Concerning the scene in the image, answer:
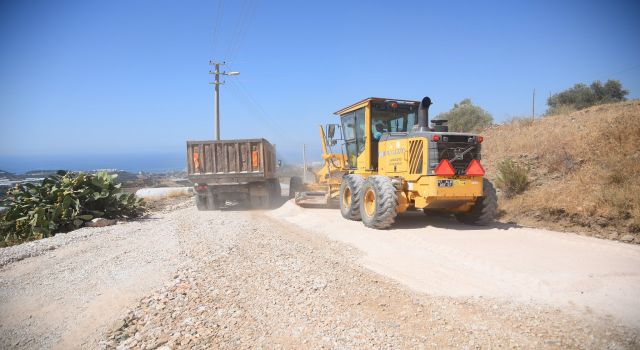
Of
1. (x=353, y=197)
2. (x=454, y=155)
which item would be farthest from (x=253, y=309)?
(x=353, y=197)

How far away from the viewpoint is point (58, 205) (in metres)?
8.38

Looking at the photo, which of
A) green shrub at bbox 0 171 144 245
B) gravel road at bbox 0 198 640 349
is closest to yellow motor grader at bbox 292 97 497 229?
gravel road at bbox 0 198 640 349

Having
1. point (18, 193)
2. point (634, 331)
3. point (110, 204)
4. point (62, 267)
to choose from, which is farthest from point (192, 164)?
point (634, 331)

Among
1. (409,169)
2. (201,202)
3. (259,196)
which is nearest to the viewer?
(409,169)

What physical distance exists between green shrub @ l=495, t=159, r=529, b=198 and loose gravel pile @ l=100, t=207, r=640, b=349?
6.52 metres

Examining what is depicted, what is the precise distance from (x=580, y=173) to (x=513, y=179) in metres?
1.41

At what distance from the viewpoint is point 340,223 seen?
829 centimetres

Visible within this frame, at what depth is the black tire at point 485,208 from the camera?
7285 millimetres

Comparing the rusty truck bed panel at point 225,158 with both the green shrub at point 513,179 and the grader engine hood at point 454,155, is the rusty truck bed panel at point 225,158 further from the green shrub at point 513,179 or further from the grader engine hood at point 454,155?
the green shrub at point 513,179

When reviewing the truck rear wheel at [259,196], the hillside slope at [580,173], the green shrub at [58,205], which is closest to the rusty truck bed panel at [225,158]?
the truck rear wheel at [259,196]

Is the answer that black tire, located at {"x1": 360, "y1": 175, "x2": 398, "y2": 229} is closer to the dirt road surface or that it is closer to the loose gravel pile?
the dirt road surface

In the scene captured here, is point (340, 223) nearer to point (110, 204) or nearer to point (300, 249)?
Result: point (300, 249)

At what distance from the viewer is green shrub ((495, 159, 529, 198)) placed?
9.30 meters

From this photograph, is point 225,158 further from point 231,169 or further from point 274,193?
point 274,193
